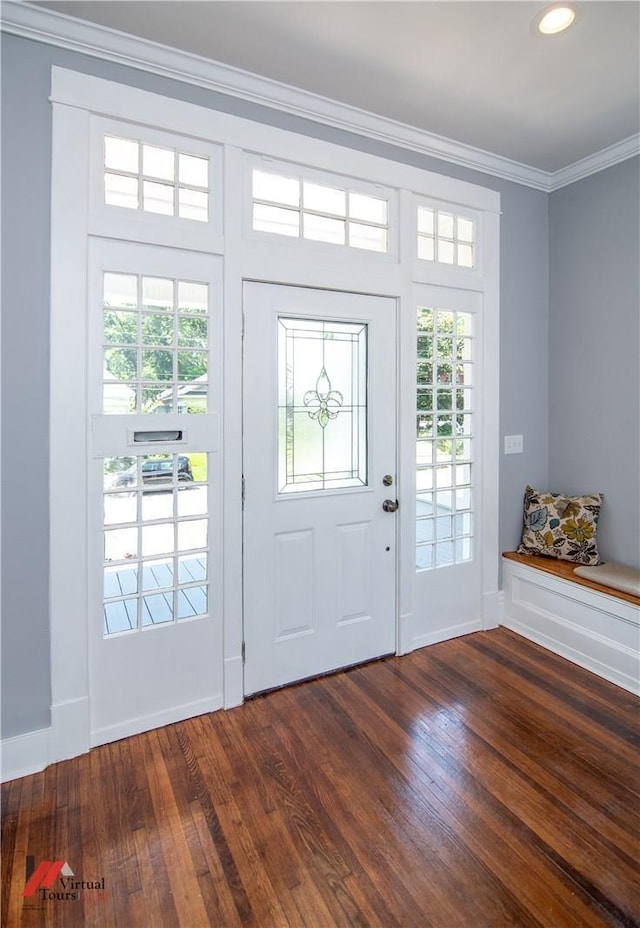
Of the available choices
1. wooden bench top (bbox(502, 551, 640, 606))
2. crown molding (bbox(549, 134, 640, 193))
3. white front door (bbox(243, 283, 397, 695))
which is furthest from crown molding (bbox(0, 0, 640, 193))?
wooden bench top (bbox(502, 551, 640, 606))

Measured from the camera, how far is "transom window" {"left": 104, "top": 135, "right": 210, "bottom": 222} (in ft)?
6.75

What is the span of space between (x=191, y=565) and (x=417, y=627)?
56.3 inches

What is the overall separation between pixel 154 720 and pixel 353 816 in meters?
0.98

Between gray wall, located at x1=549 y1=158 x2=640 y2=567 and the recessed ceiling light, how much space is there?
1.20 metres

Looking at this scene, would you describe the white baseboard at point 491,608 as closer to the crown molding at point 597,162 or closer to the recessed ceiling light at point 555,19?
the crown molding at point 597,162

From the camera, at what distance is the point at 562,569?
9.61 feet

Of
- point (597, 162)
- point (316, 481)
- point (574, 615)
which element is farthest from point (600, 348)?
point (316, 481)

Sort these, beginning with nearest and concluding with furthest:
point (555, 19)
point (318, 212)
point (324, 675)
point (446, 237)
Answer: point (555, 19) → point (318, 212) → point (324, 675) → point (446, 237)

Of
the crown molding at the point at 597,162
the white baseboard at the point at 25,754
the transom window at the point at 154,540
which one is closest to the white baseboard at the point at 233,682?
the transom window at the point at 154,540

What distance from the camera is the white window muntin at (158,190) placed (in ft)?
6.61

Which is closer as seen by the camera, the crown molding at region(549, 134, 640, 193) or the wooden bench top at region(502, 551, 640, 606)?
the wooden bench top at region(502, 551, 640, 606)

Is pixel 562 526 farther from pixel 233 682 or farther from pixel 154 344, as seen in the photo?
pixel 154 344

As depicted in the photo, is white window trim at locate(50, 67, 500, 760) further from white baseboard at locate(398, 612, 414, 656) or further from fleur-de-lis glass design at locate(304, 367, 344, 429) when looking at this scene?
Result: fleur-de-lis glass design at locate(304, 367, 344, 429)

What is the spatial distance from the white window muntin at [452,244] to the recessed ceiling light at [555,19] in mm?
912
